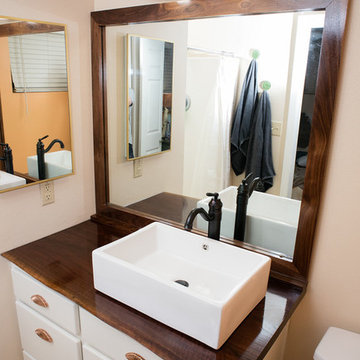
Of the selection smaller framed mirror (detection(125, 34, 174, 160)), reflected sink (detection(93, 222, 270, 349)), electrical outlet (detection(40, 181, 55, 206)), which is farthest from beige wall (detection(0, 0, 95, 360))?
reflected sink (detection(93, 222, 270, 349))

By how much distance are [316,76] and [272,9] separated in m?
0.28

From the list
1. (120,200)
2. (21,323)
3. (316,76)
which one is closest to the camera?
(316,76)

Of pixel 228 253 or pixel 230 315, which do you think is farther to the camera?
pixel 228 253

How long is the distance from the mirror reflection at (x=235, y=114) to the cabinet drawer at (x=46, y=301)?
59 centimetres

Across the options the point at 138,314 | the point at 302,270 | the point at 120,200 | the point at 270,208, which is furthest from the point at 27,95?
the point at 302,270

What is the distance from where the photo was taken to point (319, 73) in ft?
3.72

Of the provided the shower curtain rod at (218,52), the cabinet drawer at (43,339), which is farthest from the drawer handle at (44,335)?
the shower curtain rod at (218,52)

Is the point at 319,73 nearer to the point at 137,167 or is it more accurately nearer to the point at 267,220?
the point at 267,220

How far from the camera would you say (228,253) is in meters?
1.37

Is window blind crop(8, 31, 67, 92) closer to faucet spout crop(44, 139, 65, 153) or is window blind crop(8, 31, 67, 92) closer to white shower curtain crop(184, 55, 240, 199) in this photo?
faucet spout crop(44, 139, 65, 153)

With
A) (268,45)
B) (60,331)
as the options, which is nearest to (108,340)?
(60,331)

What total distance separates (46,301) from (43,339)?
0.22m

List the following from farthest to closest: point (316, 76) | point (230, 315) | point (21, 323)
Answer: point (21, 323) < point (316, 76) < point (230, 315)

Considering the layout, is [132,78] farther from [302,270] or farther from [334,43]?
[302,270]
